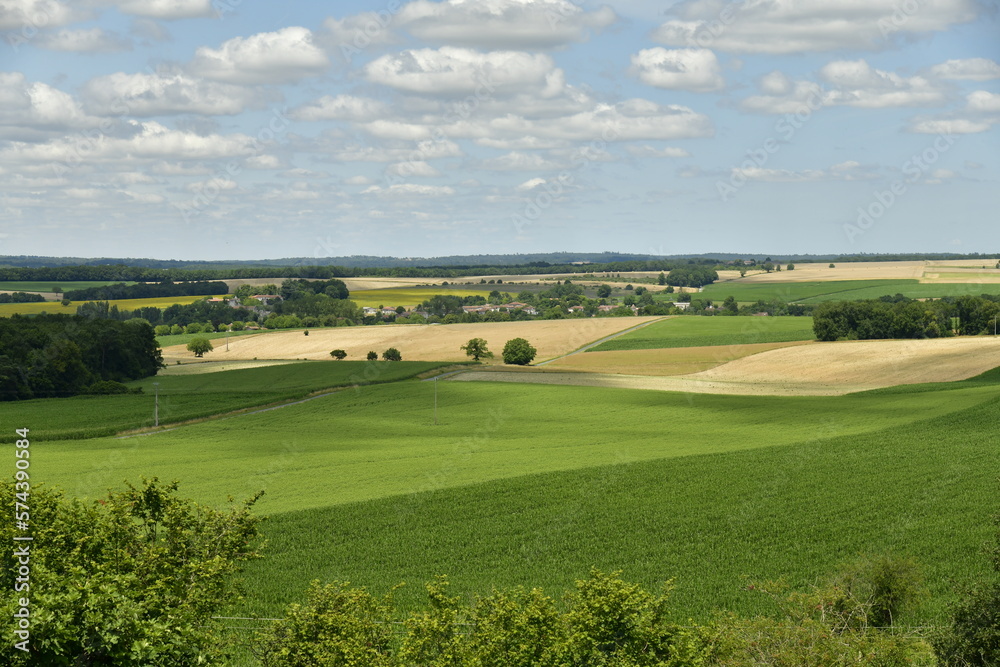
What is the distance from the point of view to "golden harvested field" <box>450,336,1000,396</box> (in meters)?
84.9

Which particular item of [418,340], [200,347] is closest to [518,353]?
[418,340]

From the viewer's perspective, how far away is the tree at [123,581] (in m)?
15.1

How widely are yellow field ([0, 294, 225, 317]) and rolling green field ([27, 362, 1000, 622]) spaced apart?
3850 inches

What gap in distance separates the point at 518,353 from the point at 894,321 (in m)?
48.0

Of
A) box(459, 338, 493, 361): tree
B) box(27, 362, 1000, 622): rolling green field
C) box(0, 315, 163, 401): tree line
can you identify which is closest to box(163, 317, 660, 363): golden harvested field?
box(459, 338, 493, 361): tree

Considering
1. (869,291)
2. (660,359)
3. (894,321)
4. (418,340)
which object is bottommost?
(660,359)

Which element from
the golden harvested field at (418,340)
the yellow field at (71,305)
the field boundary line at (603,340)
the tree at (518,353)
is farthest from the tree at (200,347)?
the field boundary line at (603,340)

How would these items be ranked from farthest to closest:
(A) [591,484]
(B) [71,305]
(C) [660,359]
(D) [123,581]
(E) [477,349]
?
1. (B) [71,305]
2. (E) [477,349]
3. (C) [660,359]
4. (A) [591,484]
5. (D) [123,581]

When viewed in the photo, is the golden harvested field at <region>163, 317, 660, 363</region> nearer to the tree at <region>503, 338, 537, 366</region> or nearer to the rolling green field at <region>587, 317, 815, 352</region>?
the rolling green field at <region>587, 317, 815, 352</region>

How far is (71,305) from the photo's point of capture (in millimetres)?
171375

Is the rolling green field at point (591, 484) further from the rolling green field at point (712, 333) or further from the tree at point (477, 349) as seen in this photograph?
the rolling green field at point (712, 333)

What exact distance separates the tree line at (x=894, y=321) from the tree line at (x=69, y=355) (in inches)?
3199

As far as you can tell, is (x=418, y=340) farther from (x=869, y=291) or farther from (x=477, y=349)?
(x=869, y=291)

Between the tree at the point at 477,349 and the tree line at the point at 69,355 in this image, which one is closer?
the tree line at the point at 69,355
